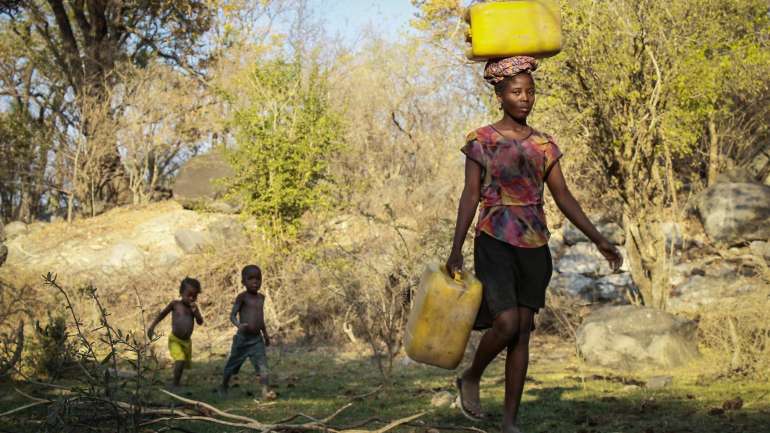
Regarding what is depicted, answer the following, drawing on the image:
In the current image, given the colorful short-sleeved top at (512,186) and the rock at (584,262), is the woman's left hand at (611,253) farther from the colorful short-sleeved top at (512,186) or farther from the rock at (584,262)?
the rock at (584,262)

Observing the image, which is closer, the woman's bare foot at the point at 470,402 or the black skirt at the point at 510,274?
the black skirt at the point at 510,274

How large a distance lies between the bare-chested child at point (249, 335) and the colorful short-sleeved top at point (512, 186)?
12.1 ft

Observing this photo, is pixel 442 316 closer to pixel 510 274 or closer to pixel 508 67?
pixel 510 274

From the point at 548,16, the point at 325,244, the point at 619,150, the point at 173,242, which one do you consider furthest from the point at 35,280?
the point at 548,16

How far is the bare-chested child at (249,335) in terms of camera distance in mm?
7477

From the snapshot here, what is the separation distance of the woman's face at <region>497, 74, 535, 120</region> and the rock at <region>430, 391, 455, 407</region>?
2.46 meters

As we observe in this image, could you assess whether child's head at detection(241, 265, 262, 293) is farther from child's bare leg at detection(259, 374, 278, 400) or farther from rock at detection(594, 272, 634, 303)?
rock at detection(594, 272, 634, 303)

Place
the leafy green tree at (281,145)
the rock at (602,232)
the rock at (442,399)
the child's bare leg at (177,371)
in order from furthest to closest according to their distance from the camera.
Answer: the rock at (602,232) < the leafy green tree at (281,145) < the child's bare leg at (177,371) < the rock at (442,399)

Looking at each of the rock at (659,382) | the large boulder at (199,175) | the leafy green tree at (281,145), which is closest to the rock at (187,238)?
the large boulder at (199,175)

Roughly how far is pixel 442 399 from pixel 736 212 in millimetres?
12478

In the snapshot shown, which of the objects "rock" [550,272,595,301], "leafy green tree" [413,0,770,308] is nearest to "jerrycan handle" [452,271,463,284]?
"leafy green tree" [413,0,770,308]

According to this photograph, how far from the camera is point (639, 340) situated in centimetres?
854

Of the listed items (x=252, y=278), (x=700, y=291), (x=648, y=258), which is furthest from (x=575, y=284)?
(x=252, y=278)

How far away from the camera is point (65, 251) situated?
18047 millimetres
